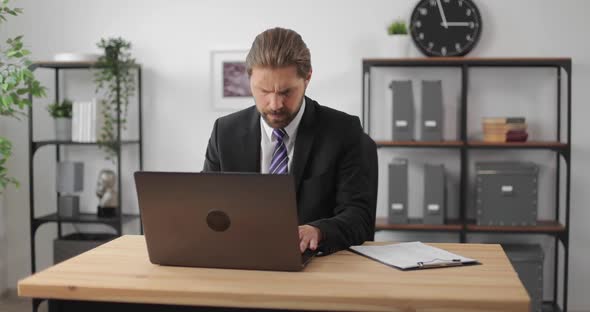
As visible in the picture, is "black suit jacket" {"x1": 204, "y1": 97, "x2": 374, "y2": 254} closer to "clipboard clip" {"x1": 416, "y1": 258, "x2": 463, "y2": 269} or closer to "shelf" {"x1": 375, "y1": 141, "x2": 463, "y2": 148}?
"clipboard clip" {"x1": 416, "y1": 258, "x2": 463, "y2": 269}

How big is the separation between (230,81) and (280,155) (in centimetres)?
219

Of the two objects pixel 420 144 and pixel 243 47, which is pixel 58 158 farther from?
pixel 420 144

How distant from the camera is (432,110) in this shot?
3941 millimetres

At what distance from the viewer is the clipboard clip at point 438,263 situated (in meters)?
1.73

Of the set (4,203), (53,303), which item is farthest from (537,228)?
(4,203)

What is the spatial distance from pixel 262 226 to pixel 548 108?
3.00 meters

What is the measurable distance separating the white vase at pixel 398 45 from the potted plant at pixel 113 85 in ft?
5.08

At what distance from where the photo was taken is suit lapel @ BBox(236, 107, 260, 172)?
2.21m

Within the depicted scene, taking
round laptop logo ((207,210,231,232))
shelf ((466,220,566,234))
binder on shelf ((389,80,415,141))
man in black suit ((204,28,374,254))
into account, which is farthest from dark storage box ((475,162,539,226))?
round laptop logo ((207,210,231,232))

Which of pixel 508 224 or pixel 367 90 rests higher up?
pixel 367 90

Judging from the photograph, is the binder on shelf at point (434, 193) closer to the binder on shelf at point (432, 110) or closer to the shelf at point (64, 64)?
the binder on shelf at point (432, 110)

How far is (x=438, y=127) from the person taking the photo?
3949 millimetres

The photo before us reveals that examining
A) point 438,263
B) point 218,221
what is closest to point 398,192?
point 438,263

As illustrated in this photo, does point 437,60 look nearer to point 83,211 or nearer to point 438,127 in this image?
point 438,127
